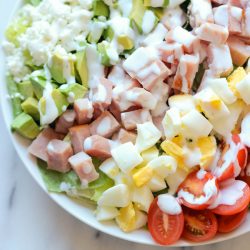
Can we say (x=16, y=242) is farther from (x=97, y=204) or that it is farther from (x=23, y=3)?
(x=23, y=3)

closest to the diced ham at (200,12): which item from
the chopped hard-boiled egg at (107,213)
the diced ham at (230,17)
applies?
the diced ham at (230,17)

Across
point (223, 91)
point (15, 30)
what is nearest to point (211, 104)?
point (223, 91)

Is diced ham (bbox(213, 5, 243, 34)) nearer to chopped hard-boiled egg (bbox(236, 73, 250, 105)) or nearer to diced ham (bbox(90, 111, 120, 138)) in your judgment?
chopped hard-boiled egg (bbox(236, 73, 250, 105))

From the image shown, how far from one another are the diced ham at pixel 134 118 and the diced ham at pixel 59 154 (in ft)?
0.65

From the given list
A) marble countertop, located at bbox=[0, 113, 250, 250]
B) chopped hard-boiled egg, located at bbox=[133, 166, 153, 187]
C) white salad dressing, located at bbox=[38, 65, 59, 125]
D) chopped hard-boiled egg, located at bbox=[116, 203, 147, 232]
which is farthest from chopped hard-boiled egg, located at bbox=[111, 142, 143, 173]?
marble countertop, located at bbox=[0, 113, 250, 250]

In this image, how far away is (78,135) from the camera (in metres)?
1.90

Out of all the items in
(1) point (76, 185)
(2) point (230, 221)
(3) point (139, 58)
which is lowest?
(2) point (230, 221)

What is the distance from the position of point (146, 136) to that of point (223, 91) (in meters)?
0.28

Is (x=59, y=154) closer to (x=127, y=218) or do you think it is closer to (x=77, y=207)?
(x=77, y=207)

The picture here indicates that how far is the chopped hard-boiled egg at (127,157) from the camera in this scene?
6.05 ft

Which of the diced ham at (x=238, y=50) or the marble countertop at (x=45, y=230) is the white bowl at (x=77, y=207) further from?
the diced ham at (x=238, y=50)

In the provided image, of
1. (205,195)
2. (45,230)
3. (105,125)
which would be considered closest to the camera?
(205,195)

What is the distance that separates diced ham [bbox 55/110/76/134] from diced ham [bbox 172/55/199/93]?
13.8 inches

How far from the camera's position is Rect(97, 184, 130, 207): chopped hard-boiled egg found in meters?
1.86
